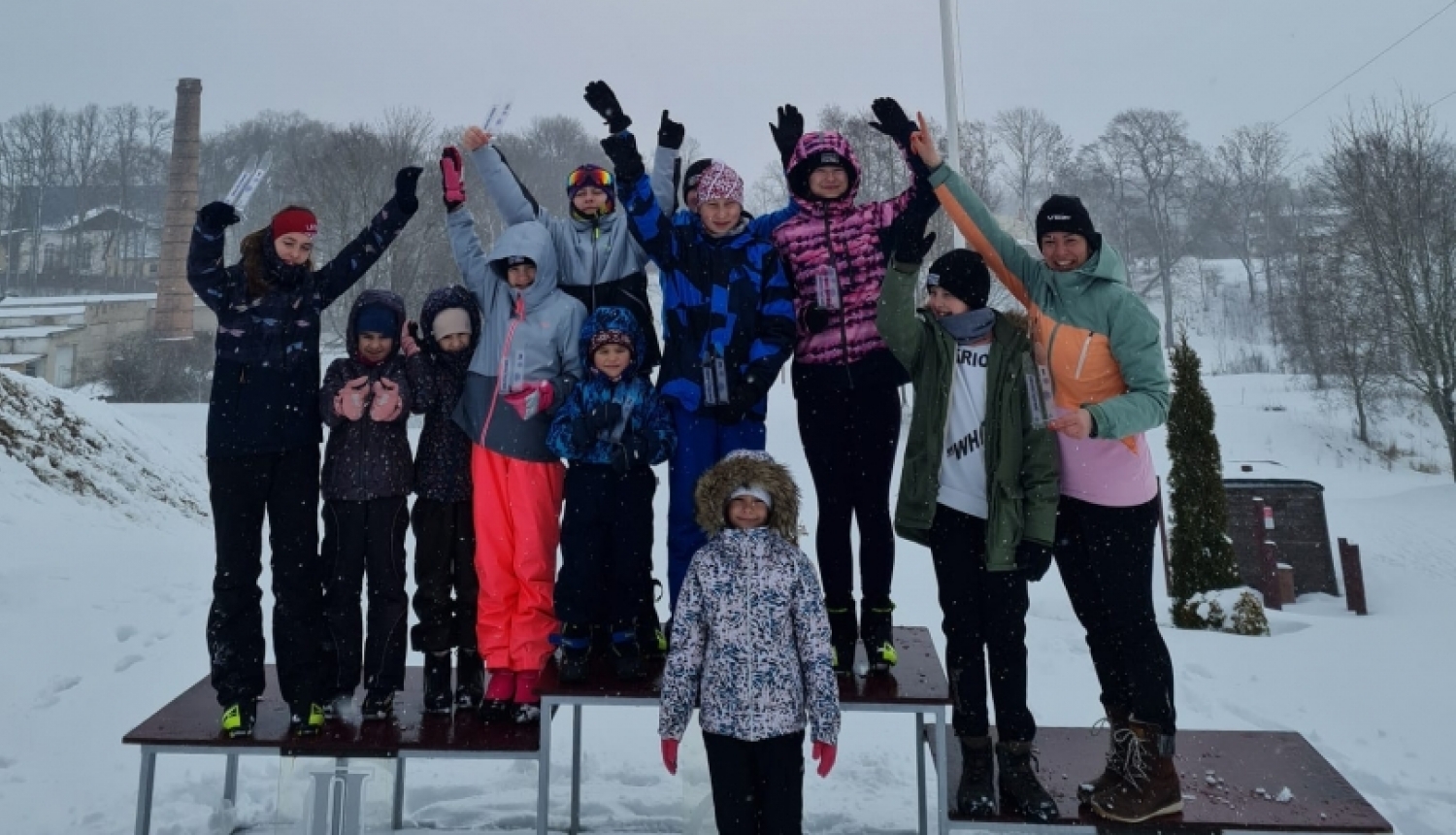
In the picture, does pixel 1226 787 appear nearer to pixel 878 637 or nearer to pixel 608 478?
pixel 878 637

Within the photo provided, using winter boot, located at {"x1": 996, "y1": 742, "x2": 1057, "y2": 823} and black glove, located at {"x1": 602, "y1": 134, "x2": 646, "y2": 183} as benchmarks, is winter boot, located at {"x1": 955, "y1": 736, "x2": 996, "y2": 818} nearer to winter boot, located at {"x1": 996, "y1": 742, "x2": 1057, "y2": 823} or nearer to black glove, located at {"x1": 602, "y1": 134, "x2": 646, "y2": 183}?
winter boot, located at {"x1": 996, "y1": 742, "x2": 1057, "y2": 823}

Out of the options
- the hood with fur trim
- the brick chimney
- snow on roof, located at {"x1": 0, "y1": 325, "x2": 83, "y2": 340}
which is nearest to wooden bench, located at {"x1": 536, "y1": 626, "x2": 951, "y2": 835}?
the hood with fur trim

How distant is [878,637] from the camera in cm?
353

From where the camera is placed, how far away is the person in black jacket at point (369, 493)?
3.45m

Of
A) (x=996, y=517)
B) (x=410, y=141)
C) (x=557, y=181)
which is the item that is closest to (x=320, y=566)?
(x=996, y=517)

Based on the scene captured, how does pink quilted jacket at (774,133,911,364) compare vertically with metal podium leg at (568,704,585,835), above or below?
above

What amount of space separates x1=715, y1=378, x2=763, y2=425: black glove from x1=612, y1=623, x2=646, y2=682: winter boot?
1014 millimetres

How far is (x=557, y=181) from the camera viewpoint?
42.2 meters

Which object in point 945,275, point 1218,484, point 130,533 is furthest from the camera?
point 1218,484

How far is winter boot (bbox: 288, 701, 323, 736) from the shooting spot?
342 centimetres

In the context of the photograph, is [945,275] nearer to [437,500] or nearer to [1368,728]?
[437,500]

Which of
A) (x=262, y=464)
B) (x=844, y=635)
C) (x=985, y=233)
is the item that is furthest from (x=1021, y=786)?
(x=262, y=464)

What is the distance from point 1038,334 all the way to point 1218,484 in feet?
24.5

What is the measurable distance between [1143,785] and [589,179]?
3.34 metres
